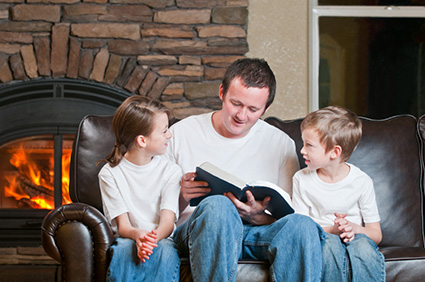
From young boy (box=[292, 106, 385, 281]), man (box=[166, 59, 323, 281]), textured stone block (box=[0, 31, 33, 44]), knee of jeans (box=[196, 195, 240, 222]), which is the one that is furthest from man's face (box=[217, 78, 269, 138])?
textured stone block (box=[0, 31, 33, 44])

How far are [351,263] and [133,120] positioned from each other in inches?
34.1

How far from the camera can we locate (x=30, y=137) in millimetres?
3176

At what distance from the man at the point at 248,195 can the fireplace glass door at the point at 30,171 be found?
4.51 ft

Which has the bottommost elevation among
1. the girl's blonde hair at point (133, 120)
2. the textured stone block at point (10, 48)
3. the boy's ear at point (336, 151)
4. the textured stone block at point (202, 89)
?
the boy's ear at point (336, 151)

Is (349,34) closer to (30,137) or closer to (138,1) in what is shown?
(138,1)

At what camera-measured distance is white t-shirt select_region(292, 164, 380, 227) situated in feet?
6.31

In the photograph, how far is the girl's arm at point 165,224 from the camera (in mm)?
1748

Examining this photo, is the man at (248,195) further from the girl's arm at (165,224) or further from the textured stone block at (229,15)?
the textured stone block at (229,15)

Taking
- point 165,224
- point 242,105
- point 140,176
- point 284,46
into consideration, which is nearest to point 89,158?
point 140,176

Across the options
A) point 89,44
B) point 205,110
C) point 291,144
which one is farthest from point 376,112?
point 89,44


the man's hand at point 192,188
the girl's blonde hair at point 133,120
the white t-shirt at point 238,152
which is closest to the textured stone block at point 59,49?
the white t-shirt at point 238,152

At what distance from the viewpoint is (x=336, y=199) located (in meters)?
1.92

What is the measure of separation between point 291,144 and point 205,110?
3.59 ft

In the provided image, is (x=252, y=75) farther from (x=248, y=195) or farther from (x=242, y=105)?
(x=248, y=195)
